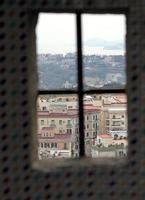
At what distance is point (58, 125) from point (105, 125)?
16cm

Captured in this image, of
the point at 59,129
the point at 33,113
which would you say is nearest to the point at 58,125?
the point at 59,129

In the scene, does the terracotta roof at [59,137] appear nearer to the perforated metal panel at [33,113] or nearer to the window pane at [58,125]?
the window pane at [58,125]

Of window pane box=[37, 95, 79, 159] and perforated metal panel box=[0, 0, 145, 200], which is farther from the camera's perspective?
window pane box=[37, 95, 79, 159]

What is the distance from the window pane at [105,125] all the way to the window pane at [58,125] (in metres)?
0.04

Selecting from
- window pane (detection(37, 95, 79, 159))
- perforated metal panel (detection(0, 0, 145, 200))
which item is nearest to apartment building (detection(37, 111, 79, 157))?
window pane (detection(37, 95, 79, 159))

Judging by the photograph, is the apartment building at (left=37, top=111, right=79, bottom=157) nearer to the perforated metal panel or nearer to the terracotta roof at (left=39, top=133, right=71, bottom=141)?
the terracotta roof at (left=39, top=133, right=71, bottom=141)

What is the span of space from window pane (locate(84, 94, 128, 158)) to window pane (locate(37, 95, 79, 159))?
4 centimetres

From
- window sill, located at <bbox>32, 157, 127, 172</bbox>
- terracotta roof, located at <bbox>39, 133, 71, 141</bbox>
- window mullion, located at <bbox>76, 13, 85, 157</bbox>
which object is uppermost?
window mullion, located at <bbox>76, 13, 85, 157</bbox>

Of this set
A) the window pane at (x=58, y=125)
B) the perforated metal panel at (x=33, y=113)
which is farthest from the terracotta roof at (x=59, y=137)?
the perforated metal panel at (x=33, y=113)

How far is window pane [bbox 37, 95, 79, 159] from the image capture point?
1.84 metres

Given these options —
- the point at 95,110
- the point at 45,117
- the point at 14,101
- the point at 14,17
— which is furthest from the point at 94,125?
the point at 14,17

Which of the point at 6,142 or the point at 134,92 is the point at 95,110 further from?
the point at 6,142

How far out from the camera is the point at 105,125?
1872mm

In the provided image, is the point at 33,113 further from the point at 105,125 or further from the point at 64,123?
the point at 105,125
